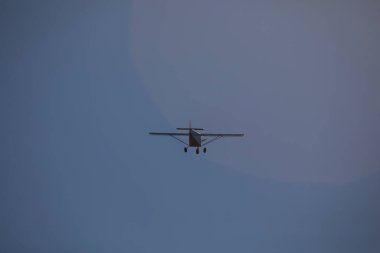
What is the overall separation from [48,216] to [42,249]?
2.31 metres

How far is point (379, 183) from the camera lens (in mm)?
19578

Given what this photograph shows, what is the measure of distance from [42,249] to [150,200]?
293 inches

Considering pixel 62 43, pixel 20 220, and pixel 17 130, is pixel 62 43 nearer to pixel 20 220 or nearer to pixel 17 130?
pixel 17 130

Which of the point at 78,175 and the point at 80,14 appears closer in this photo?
the point at 80,14

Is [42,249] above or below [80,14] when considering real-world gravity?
below

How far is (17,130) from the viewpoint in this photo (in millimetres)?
19375

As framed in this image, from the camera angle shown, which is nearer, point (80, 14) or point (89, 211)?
point (80, 14)

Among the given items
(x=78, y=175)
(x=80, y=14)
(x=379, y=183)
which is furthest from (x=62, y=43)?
(x=379, y=183)

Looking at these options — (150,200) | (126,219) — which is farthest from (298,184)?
(126,219)

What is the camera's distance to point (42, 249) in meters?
20.8

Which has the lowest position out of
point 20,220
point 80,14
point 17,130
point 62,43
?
point 20,220

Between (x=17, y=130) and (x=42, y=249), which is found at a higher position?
(x=17, y=130)

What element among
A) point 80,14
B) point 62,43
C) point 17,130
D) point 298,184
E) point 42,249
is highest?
point 80,14

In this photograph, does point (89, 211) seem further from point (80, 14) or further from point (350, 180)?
point (350, 180)
